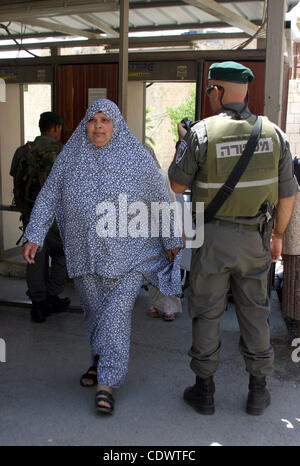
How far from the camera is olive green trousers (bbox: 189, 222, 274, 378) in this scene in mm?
2771

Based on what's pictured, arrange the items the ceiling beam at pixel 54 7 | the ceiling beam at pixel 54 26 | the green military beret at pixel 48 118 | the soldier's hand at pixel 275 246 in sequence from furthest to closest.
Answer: the ceiling beam at pixel 54 26 < the ceiling beam at pixel 54 7 < the green military beret at pixel 48 118 < the soldier's hand at pixel 275 246

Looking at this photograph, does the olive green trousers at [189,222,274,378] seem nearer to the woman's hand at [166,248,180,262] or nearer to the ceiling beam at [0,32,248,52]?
the woman's hand at [166,248,180,262]

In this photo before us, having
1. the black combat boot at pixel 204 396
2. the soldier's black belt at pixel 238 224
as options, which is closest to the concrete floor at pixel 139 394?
the black combat boot at pixel 204 396

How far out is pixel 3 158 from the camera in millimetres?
6121

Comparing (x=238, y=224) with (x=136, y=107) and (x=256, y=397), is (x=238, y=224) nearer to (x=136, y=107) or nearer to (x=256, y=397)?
(x=256, y=397)

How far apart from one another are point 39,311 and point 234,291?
1987mm

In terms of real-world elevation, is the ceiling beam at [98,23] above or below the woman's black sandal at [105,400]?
above

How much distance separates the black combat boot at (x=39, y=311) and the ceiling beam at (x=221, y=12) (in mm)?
2892

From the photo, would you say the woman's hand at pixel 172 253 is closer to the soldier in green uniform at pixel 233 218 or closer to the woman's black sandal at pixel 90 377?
the soldier in green uniform at pixel 233 218

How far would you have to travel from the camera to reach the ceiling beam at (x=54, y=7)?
15.9 ft
